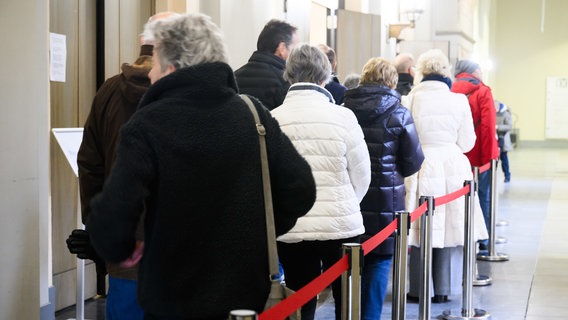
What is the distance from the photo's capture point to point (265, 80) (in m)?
5.67

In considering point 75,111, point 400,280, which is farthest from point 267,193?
point 75,111

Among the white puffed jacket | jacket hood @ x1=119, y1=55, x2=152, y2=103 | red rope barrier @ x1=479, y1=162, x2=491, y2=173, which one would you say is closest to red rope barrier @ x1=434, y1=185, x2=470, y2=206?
the white puffed jacket

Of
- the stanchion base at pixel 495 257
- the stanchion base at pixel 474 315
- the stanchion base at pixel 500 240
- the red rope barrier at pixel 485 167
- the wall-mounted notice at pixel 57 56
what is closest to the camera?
the wall-mounted notice at pixel 57 56

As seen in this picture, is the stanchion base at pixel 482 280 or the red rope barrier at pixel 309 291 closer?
the red rope barrier at pixel 309 291

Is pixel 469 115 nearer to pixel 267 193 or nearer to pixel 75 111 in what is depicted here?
pixel 75 111

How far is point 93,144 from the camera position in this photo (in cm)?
364

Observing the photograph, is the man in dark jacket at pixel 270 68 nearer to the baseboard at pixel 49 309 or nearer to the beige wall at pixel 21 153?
the beige wall at pixel 21 153

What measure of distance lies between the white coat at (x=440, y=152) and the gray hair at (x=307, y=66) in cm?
222

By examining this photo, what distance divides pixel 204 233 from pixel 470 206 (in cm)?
418

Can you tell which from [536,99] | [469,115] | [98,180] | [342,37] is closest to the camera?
[98,180]

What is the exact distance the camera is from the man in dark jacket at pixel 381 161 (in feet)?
18.3

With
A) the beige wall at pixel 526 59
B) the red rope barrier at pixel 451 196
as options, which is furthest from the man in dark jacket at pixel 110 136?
the beige wall at pixel 526 59

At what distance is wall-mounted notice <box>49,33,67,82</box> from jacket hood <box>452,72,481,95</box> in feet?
11.5

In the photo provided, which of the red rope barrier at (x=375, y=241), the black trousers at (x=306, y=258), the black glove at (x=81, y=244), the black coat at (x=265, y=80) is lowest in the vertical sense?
the black trousers at (x=306, y=258)
